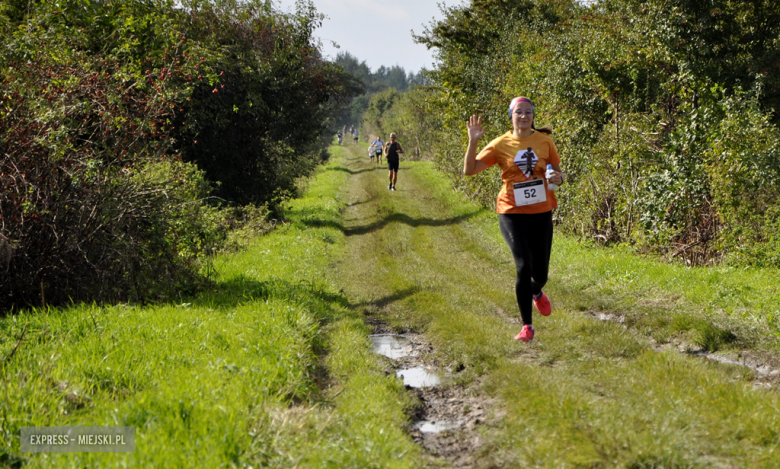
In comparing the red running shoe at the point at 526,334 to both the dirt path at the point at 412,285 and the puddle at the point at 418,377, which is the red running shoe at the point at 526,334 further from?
the puddle at the point at 418,377

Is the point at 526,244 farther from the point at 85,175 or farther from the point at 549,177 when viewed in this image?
the point at 85,175

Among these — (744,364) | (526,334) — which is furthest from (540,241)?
(744,364)

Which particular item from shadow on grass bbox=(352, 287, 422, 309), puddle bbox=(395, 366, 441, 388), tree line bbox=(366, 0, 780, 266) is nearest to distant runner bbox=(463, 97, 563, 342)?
puddle bbox=(395, 366, 441, 388)

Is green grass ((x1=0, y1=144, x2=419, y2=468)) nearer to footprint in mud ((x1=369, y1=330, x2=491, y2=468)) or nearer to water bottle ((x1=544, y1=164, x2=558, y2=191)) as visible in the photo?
footprint in mud ((x1=369, y1=330, x2=491, y2=468))

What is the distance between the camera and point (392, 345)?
642 cm

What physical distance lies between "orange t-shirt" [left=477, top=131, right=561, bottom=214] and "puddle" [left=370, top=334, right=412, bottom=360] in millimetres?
1843

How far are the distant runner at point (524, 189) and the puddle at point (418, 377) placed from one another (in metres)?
1.03

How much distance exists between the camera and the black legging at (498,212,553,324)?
216 inches

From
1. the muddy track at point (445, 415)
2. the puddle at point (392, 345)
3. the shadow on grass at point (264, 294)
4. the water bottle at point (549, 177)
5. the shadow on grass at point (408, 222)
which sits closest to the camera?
the muddy track at point (445, 415)

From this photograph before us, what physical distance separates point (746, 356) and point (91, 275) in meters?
7.52

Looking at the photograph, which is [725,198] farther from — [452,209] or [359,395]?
[452,209]

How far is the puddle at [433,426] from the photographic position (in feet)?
13.2

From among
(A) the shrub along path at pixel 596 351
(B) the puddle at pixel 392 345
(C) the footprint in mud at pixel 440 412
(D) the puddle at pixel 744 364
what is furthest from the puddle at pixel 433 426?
(D) the puddle at pixel 744 364

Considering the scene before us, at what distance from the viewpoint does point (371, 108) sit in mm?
74875
